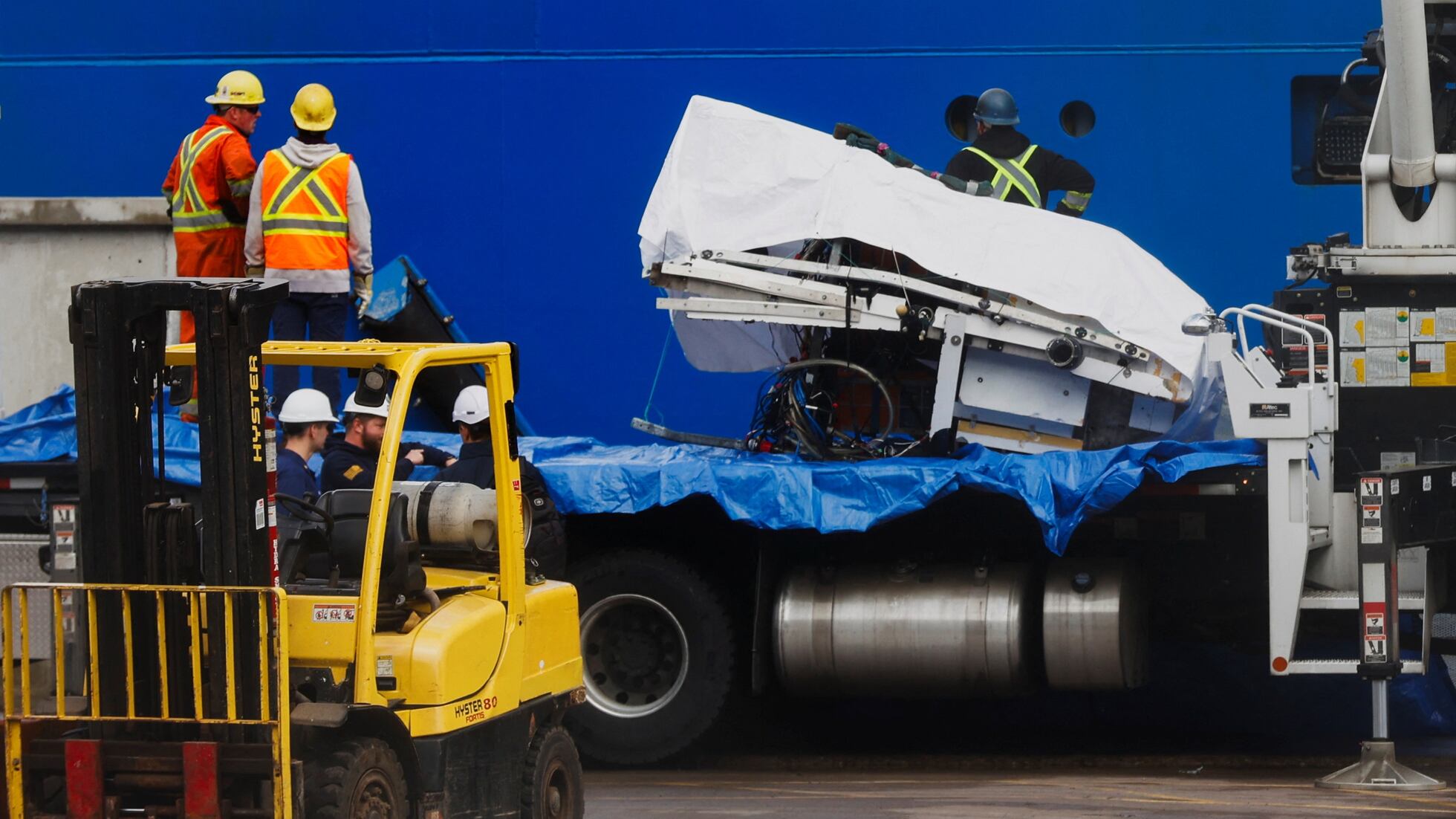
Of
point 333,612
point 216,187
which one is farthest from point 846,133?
point 333,612

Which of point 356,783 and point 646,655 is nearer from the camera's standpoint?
point 356,783

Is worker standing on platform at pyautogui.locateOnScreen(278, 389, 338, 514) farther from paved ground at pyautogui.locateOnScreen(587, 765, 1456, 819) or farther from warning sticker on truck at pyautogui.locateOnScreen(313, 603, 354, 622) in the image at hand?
warning sticker on truck at pyautogui.locateOnScreen(313, 603, 354, 622)

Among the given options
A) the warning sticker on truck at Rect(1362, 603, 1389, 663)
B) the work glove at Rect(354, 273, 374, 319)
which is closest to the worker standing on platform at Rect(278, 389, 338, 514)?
the work glove at Rect(354, 273, 374, 319)

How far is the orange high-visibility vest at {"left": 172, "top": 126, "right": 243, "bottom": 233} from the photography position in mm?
10469

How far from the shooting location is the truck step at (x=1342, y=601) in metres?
8.62

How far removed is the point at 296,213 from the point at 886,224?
3.06 meters

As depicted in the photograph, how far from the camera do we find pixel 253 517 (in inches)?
221

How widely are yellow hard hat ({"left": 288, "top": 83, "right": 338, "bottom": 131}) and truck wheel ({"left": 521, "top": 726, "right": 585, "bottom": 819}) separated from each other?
14.7ft

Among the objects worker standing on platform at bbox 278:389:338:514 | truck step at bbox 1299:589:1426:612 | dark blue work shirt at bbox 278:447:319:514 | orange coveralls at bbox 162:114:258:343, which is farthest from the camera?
orange coveralls at bbox 162:114:258:343

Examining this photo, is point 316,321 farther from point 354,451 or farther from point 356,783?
point 356,783

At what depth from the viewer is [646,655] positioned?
942 centimetres

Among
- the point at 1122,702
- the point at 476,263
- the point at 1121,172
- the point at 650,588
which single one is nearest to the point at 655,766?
the point at 650,588

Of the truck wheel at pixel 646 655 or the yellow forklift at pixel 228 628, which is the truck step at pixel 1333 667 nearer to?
the truck wheel at pixel 646 655

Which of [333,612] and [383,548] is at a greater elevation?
[383,548]
